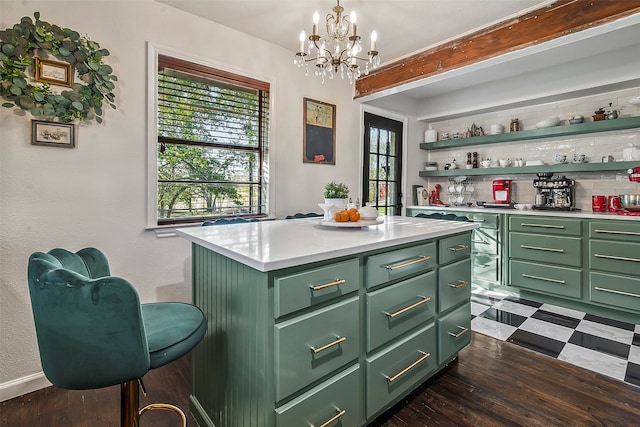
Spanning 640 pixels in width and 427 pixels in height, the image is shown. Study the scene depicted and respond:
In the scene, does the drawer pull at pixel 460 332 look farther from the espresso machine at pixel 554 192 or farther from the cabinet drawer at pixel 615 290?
the espresso machine at pixel 554 192

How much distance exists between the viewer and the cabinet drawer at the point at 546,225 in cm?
305

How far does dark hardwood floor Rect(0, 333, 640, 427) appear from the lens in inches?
64.4

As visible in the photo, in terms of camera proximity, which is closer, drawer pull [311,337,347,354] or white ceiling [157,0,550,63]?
drawer pull [311,337,347,354]

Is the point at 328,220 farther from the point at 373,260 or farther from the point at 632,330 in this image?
the point at 632,330

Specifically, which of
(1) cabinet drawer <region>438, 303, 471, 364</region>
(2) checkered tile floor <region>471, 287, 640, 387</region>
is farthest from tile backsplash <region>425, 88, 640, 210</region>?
(1) cabinet drawer <region>438, 303, 471, 364</region>

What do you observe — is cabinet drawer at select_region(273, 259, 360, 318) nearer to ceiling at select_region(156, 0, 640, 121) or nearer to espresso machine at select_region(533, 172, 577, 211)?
ceiling at select_region(156, 0, 640, 121)

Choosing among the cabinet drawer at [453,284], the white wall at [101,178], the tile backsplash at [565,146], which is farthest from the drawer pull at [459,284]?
the tile backsplash at [565,146]

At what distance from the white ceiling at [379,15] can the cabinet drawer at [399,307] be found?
81.8 inches

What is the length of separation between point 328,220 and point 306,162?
1472mm

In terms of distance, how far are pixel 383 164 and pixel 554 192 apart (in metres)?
1.99

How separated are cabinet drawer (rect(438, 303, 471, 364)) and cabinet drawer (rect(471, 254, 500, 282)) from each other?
1.78 m

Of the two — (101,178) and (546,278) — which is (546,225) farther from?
(101,178)

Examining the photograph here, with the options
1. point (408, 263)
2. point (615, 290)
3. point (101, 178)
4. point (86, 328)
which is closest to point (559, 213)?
point (615, 290)

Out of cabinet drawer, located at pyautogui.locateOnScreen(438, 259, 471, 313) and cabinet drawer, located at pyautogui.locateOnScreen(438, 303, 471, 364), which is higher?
cabinet drawer, located at pyautogui.locateOnScreen(438, 259, 471, 313)
